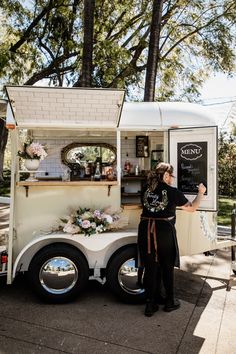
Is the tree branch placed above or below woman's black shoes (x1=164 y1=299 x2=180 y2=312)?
above

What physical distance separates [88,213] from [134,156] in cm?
209

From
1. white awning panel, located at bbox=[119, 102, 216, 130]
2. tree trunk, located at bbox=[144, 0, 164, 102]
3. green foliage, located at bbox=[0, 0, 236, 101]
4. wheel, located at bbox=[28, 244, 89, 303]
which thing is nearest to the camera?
wheel, located at bbox=[28, 244, 89, 303]

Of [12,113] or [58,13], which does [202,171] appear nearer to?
[12,113]

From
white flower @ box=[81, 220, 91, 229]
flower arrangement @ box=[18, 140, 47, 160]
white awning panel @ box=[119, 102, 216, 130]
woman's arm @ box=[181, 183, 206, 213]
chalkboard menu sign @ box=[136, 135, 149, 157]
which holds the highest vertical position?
white awning panel @ box=[119, 102, 216, 130]

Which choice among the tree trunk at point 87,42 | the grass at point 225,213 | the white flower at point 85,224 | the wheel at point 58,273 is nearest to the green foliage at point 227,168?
the grass at point 225,213

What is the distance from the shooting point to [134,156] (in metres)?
6.31

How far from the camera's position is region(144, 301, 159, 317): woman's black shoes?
4.11 meters

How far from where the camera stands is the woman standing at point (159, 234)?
4098 millimetres

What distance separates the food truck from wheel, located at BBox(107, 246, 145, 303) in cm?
1

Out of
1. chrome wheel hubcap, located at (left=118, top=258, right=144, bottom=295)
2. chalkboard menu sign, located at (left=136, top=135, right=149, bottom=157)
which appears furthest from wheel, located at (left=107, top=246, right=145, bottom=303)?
chalkboard menu sign, located at (left=136, top=135, right=149, bottom=157)

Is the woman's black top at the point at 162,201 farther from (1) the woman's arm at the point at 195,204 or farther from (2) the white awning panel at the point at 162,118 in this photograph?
(2) the white awning panel at the point at 162,118

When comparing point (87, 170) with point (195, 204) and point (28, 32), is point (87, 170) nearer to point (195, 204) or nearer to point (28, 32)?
point (195, 204)

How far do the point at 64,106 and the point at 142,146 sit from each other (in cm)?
200

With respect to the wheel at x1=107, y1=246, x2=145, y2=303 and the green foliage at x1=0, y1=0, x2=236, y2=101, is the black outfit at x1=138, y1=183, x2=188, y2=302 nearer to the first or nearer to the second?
the wheel at x1=107, y1=246, x2=145, y2=303
